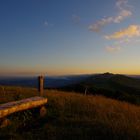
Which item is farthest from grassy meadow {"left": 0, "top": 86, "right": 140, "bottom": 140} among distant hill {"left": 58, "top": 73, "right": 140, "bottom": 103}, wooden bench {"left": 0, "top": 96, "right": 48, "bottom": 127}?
distant hill {"left": 58, "top": 73, "right": 140, "bottom": 103}

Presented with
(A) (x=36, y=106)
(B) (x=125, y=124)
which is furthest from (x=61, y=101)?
(B) (x=125, y=124)

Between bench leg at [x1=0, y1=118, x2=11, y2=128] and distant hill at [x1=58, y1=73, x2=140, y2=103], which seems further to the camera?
distant hill at [x1=58, y1=73, x2=140, y2=103]

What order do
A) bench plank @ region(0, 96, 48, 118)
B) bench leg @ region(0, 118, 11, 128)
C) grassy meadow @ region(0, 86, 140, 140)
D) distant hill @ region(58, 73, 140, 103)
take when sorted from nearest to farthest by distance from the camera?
grassy meadow @ region(0, 86, 140, 140), bench plank @ region(0, 96, 48, 118), bench leg @ region(0, 118, 11, 128), distant hill @ region(58, 73, 140, 103)

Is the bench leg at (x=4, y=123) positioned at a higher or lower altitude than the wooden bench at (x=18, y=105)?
lower

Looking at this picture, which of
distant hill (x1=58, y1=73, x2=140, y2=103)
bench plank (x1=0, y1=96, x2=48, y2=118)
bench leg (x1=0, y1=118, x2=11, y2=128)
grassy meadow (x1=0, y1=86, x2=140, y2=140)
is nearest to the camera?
grassy meadow (x1=0, y1=86, x2=140, y2=140)

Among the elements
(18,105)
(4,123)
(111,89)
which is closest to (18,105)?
(18,105)

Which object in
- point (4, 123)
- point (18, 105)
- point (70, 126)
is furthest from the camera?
point (18, 105)

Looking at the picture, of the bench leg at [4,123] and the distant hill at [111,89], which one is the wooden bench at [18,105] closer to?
the bench leg at [4,123]

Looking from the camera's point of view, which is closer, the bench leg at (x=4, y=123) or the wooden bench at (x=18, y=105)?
the wooden bench at (x=18, y=105)

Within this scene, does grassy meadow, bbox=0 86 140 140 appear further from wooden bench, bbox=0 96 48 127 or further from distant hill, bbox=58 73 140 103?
distant hill, bbox=58 73 140 103

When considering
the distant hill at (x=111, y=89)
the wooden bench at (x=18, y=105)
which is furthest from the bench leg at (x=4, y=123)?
the distant hill at (x=111, y=89)

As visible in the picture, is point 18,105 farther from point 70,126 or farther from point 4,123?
point 70,126

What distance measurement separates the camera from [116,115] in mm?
13305

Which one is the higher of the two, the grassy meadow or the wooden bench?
the wooden bench
